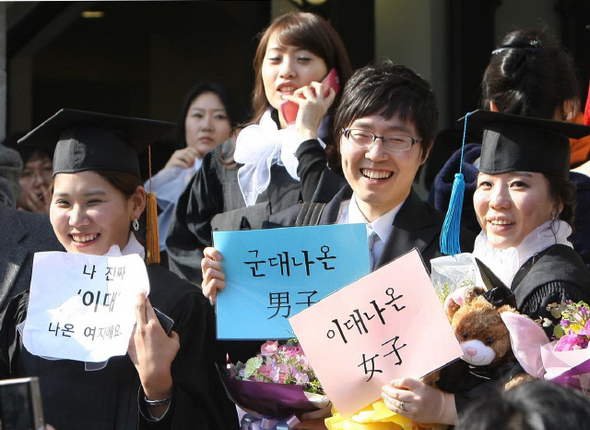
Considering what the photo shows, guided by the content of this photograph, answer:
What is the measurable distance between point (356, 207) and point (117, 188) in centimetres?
89

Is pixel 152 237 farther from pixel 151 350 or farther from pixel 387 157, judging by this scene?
pixel 387 157

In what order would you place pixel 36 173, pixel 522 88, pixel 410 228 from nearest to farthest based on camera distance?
Result: 1. pixel 410 228
2. pixel 522 88
3. pixel 36 173

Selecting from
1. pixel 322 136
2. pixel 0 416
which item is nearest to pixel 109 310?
pixel 0 416

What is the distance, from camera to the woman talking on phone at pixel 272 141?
15.8 ft

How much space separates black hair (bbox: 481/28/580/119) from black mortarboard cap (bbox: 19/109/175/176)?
59.0 inches

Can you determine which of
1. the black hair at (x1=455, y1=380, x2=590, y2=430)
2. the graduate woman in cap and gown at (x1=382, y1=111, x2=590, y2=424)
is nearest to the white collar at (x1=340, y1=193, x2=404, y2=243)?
the graduate woman in cap and gown at (x1=382, y1=111, x2=590, y2=424)

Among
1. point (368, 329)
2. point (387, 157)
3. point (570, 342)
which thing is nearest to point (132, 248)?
point (387, 157)

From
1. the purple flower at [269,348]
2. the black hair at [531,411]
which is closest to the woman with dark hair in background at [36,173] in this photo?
the purple flower at [269,348]

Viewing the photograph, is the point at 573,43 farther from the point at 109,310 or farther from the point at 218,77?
the point at 109,310

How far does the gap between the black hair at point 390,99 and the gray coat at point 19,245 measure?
4.81 ft

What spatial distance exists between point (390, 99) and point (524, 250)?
73cm

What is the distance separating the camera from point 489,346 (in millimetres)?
3266

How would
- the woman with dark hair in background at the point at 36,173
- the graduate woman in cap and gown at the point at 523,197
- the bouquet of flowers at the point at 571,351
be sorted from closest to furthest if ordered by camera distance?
the bouquet of flowers at the point at 571,351
the graduate woman in cap and gown at the point at 523,197
the woman with dark hair in background at the point at 36,173

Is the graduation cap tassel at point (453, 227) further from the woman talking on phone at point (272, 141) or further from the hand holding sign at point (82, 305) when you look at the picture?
the hand holding sign at point (82, 305)
